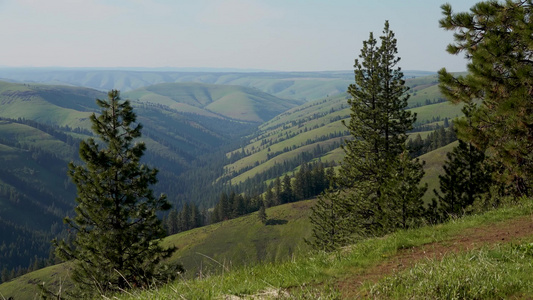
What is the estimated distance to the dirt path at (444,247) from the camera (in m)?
7.10

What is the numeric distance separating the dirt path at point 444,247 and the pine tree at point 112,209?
1995 cm

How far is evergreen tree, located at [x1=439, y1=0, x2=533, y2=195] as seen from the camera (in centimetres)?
1316

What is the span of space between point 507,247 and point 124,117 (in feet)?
85.7

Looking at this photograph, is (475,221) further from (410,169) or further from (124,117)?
(124,117)

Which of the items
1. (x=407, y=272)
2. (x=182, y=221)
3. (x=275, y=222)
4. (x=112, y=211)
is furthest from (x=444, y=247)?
(x=182, y=221)

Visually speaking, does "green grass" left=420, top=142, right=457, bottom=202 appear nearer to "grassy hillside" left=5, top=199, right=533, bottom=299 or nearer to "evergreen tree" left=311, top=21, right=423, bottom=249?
"evergreen tree" left=311, top=21, right=423, bottom=249

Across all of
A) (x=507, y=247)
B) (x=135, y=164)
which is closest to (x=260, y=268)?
(x=507, y=247)

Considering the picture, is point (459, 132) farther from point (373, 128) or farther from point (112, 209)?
point (112, 209)

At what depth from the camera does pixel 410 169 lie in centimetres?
2866

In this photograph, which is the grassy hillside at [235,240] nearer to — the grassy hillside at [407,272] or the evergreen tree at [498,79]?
the evergreen tree at [498,79]

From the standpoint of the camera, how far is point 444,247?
32.1ft

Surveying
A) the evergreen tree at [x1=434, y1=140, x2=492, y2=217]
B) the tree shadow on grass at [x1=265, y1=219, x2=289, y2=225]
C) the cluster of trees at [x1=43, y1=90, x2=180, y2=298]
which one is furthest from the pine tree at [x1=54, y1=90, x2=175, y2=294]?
the tree shadow on grass at [x1=265, y1=219, x2=289, y2=225]

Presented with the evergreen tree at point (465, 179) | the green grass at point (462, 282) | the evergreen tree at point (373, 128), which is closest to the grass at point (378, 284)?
the green grass at point (462, 282)

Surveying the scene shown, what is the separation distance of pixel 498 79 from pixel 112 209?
25.7 metres
